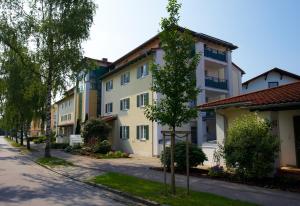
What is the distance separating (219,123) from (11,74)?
25.1 m

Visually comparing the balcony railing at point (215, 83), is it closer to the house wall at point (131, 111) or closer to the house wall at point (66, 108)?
the house wall at point (131, 111)

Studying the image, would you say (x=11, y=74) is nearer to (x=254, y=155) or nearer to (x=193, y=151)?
(x=193, y=151)

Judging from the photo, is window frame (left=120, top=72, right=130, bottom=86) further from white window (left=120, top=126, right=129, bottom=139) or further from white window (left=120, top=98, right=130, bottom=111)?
white window (left=120, top=126, right=129, bottom=139)

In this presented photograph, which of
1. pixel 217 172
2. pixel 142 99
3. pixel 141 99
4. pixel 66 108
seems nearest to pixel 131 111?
pixel 141 99

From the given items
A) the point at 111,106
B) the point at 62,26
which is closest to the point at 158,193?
the point at 62,26

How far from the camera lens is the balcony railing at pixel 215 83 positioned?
3105 cm

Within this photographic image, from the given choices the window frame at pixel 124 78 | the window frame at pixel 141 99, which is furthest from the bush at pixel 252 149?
the window frame at pixel 124 78

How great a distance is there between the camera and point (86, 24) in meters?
26.6

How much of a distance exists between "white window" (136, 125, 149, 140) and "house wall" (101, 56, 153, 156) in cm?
30

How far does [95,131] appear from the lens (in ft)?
108

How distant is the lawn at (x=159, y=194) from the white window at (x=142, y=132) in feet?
50.3

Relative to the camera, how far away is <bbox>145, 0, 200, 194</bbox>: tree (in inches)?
434

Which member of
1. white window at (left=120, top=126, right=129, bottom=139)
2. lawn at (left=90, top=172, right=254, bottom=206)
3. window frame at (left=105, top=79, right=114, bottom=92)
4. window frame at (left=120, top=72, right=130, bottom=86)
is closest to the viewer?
lawn at (left=90, top=172, right=254, bottom=206)

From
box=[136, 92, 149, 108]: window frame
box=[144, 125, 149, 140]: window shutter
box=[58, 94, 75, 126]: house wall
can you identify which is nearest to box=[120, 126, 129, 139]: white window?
box=[136, 92, 149, 108]: window frame
